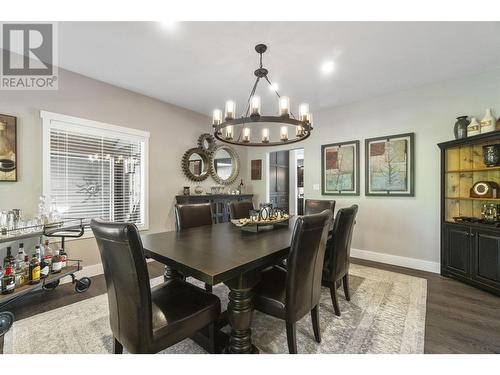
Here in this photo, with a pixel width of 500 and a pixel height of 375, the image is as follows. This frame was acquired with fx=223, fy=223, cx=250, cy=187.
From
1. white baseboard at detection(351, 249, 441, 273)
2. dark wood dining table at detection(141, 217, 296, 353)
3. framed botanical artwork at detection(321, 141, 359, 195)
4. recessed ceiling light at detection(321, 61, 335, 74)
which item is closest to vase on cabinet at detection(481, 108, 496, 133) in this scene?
framed botanical artwork at detection(321, 141, 359, 195)

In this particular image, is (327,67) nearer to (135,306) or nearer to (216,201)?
(216,201)

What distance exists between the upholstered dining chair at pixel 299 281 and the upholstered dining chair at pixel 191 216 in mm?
1091

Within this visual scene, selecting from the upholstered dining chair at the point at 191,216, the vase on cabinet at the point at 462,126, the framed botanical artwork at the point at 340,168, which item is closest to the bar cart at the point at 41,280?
the upholstered dining chair at the point at 191,216

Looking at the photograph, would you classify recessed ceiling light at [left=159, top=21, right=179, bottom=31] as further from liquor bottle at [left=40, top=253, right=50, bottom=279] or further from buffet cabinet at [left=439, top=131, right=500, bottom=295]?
buffet cabinet at [left=439, top=131, right=500, bottom=295]

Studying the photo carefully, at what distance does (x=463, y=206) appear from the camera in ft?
9.84

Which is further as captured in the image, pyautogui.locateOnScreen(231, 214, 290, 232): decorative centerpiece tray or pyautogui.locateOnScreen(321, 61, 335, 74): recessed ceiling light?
pyautogui.locateOnScreen(321, 61, 335, 74): recessed ceiling light

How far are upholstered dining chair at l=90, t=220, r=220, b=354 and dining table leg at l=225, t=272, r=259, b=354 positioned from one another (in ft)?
0.48

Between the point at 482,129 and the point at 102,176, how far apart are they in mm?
5000

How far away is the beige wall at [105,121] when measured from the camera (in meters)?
2.50

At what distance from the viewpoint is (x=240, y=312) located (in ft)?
4.47

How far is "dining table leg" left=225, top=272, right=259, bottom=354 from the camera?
4.47 feet

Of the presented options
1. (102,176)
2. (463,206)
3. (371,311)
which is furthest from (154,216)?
(463,206)

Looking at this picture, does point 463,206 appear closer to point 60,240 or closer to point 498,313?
point 498,313

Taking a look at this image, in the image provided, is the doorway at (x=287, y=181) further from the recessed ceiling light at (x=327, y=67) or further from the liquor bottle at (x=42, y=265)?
the liquor bottle at (x=42, y=265)
